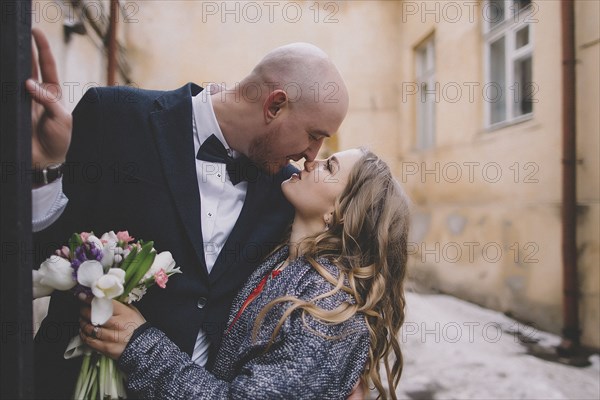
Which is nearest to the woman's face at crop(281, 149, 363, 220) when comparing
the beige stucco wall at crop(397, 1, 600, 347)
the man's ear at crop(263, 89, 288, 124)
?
the man's ear at crop(263, 89, 288, 124)

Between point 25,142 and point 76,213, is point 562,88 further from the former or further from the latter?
point 25,142

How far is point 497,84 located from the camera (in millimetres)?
5355

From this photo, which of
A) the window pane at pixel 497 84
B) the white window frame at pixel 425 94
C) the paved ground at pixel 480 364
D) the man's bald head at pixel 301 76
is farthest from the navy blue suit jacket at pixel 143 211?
the white window frame at pixel 425 94

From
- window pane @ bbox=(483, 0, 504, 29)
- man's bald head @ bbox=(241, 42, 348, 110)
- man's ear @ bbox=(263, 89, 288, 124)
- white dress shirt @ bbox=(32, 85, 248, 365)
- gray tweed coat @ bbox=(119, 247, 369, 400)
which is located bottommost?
gray tweed coat @ bbox=(119, 247, 369, 400)

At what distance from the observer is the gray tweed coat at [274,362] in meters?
1.23

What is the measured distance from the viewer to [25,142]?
31.1 inches

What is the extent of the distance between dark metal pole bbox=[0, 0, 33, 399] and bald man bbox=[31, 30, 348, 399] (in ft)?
1.39

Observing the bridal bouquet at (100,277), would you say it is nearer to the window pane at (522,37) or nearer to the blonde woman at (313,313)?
the blonde woman at (313,313)

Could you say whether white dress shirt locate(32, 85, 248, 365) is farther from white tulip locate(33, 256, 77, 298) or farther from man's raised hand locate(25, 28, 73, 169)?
man's raised hand locate(25, 28, 73, 169)

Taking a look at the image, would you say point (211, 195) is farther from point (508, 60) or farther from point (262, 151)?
point (508, 60)

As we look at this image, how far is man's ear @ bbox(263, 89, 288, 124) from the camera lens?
1708 mm

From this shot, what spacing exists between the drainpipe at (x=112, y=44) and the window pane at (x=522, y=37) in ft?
13.0

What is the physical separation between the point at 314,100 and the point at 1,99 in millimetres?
1091

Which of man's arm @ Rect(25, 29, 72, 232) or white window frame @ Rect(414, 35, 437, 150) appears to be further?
white window frame @ Rect(414, 35, 437, 150)
